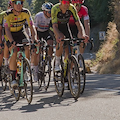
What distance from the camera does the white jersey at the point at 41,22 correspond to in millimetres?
10859

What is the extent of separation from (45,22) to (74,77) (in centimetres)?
326

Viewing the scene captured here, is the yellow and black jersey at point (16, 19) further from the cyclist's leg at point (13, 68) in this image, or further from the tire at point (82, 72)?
the tire at point (82, 72)

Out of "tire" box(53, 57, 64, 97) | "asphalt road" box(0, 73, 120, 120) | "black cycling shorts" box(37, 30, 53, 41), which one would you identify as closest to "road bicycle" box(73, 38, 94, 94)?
"asphalt road" box(0, 73, 120, 120)

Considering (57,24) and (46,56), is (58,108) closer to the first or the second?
(57,24)

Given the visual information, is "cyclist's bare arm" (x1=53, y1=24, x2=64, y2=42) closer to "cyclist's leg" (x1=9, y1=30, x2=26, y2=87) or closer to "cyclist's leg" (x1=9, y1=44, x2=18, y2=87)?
"cyclist's leg" (x1=9, y1=30, x2=26, y2=87)

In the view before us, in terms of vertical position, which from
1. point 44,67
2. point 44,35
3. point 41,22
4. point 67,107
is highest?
point 41,22

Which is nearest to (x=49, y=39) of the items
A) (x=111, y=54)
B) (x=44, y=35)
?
(x=44, y=35)

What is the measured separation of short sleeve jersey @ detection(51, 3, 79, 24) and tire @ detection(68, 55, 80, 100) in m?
0.85

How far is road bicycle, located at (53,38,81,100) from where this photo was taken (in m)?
7.81

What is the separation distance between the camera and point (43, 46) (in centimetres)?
1083

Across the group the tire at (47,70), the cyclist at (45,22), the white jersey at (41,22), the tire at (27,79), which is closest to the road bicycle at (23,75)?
the tire at (27,79)

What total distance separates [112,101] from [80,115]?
1.15 metres

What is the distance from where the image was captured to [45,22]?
35.8 ft

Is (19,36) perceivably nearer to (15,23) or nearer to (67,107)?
(15,23)
